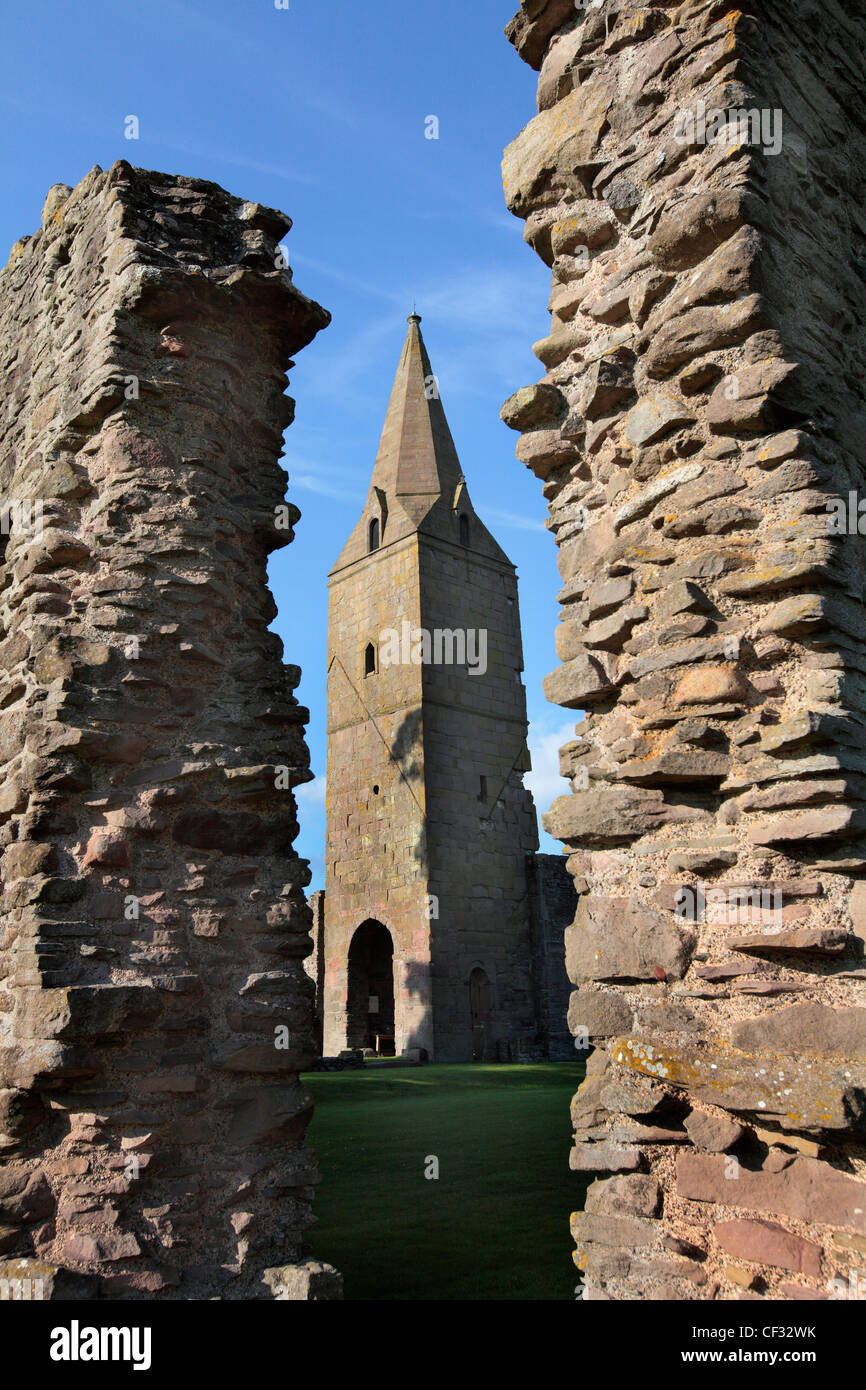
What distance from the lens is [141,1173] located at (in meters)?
3.45

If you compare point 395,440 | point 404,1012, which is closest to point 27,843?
point 404,1012

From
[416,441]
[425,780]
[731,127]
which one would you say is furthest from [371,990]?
[731,127]

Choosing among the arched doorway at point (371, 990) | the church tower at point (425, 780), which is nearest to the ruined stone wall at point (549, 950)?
the church tower at point (425, 780)

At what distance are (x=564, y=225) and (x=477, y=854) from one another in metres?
16.9

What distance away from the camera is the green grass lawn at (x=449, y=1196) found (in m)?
4.05

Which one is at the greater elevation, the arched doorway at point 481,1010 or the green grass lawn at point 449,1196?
the green grass lawn at point 449,1196

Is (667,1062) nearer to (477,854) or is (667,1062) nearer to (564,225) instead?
(564,225)

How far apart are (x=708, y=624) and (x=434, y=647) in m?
17.9

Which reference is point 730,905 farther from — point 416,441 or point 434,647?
point 416,441

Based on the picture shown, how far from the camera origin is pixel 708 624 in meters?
2.90
